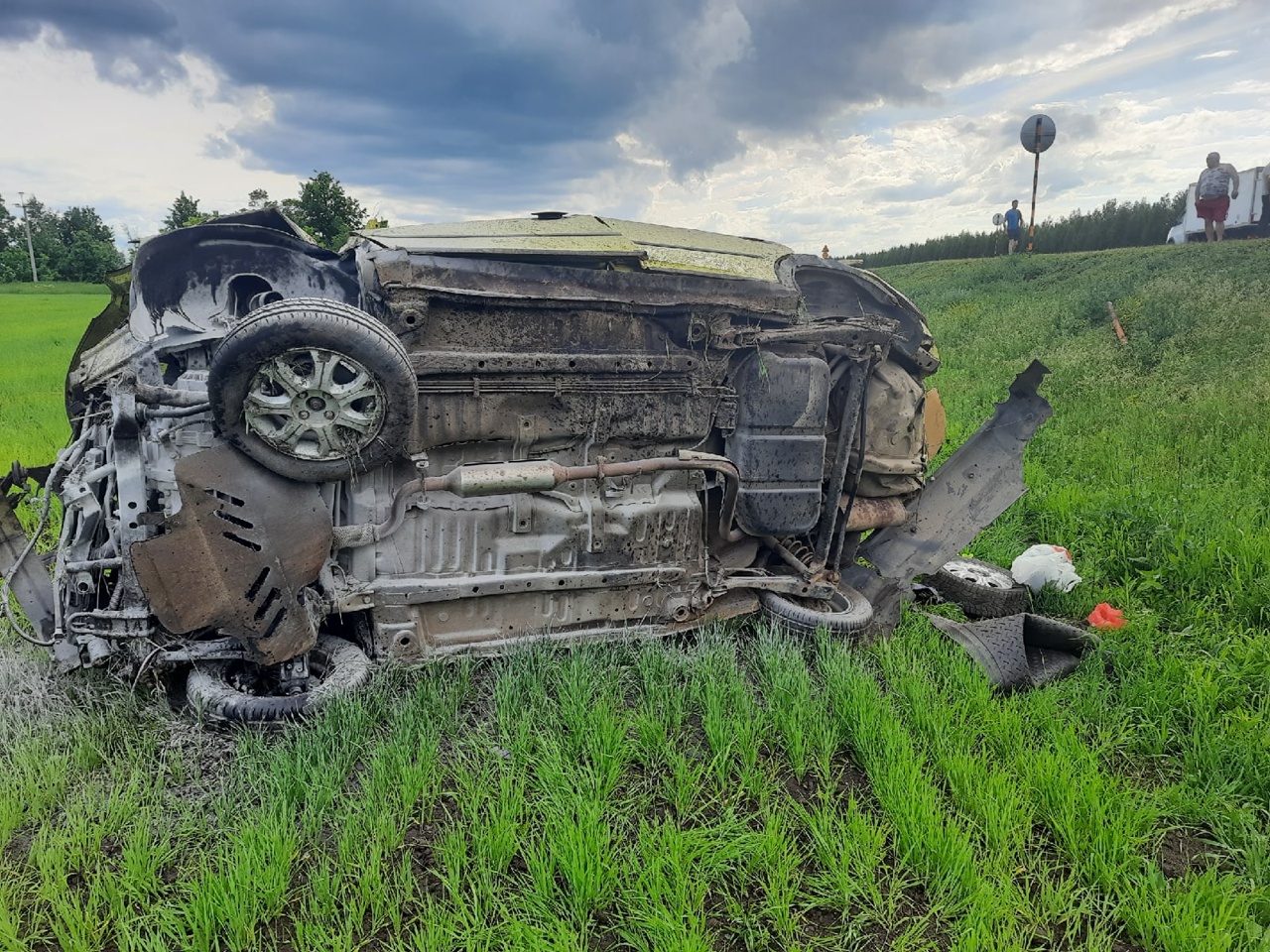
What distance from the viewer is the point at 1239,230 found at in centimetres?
1741

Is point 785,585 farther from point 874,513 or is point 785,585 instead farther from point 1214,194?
point 1214,194

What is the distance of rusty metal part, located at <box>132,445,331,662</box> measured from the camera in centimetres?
294

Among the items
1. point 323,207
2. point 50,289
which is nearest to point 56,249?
point 50,289

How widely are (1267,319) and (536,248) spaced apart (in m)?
10.8

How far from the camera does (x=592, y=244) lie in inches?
146

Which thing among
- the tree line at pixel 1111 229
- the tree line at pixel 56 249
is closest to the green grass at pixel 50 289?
the tree line at pixel 56 249

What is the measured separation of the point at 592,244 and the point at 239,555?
6.94ft

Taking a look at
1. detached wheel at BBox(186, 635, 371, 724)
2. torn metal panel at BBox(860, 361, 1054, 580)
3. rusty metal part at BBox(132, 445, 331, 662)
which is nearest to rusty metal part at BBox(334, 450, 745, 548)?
rusty metal part at BBox(132, 445, 331, 662)

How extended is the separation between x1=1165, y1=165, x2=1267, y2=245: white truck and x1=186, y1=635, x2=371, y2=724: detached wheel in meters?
19.6

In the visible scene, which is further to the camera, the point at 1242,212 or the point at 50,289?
the point at 50,289

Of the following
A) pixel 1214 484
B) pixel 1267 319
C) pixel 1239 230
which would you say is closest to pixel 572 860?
pixel 1214 484

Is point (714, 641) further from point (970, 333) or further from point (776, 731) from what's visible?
point (970, 333)

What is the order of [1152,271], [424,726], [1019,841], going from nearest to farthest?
[1019,841], [424,726], [1152,271]

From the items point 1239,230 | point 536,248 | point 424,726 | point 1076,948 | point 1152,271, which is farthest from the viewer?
point 1239,230
